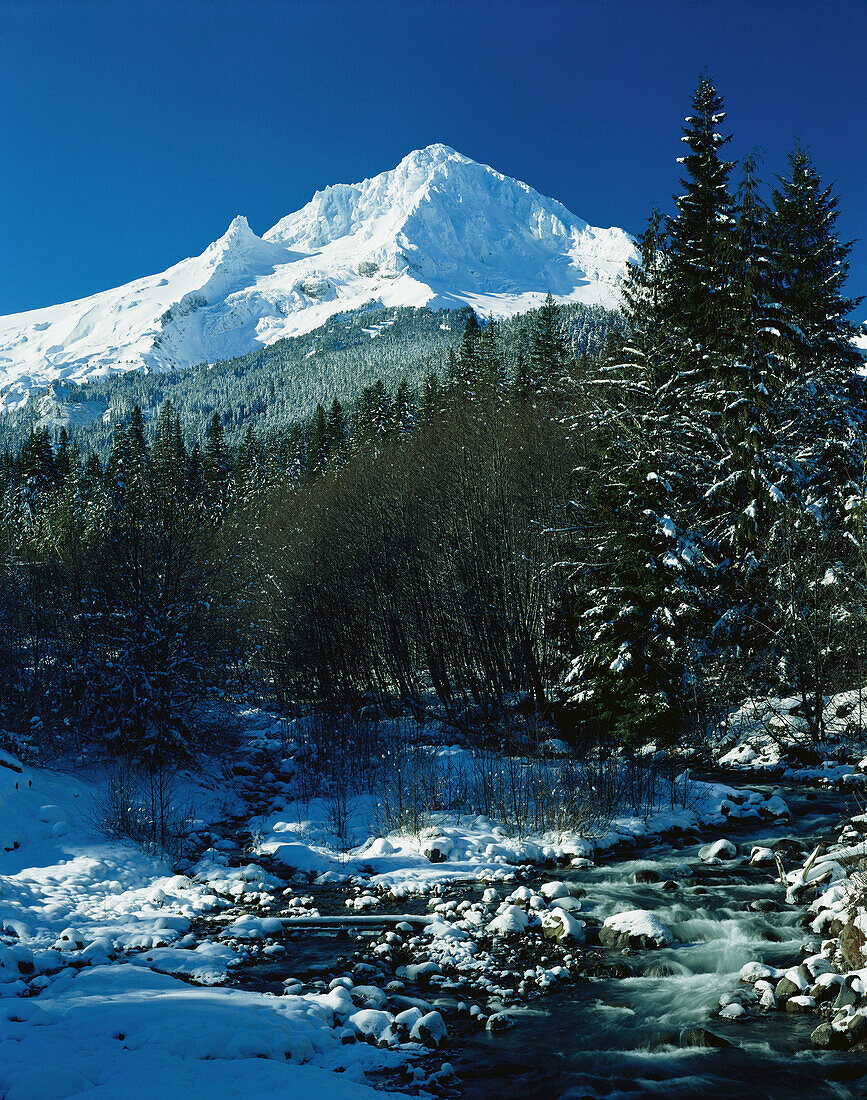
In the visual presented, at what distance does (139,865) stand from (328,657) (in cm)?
1672

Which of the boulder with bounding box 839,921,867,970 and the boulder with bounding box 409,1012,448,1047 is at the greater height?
the boulder with bounding box 839,921,867,970

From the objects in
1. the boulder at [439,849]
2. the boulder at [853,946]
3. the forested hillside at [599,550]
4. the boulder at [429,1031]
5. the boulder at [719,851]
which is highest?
the forested hillside at [599,550]

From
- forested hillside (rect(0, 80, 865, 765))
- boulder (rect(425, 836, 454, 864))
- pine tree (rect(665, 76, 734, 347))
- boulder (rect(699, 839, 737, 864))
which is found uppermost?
pine tree (rect(665, 76, 734, 347))

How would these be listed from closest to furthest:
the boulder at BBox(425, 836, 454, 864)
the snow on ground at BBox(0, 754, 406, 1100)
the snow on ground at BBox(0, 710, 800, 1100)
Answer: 1. the snow on ground at BBox(0, 754, 406, 1100)
2. the snow on ground at BBox(0, 710, 800, 1100)
3. the boulder at BBox(425, 836, 454, 864)

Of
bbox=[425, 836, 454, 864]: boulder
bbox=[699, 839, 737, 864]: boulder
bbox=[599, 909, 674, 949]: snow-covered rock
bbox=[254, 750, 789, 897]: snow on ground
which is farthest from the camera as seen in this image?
bbox=[425, 836, 454, 864]: boulder

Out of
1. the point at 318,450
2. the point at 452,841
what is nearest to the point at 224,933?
the point at 452,841

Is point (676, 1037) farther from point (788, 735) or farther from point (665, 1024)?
point (788, 735)

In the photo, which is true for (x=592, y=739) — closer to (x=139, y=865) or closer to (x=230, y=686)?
(x=230, y=686)

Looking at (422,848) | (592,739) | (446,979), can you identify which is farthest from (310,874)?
(592,739)

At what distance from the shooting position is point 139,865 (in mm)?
11945

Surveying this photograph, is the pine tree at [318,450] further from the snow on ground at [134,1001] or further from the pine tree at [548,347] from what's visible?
the snow on ground at [134,1001]

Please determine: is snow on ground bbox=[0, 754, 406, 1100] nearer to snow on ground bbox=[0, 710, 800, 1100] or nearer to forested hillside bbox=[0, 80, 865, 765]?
snow on ground bbox=[0, 710, 800, 1100]

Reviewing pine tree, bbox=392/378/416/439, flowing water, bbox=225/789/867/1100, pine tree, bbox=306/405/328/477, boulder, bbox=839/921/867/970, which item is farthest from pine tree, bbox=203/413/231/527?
boulder, bbox=839/921/867/970

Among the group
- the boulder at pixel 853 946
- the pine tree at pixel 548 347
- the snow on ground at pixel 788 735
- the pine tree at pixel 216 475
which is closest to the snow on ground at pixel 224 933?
the snow on ground at pixel 788 735
